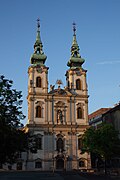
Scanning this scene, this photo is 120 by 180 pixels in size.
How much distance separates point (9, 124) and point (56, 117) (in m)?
46.1

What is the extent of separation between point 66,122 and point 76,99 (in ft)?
21.2

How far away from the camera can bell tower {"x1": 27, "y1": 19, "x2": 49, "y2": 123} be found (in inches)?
2680

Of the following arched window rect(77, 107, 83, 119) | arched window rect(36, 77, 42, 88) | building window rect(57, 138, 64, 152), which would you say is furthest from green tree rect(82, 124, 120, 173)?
arched window rect(36, 77, 42, 88)

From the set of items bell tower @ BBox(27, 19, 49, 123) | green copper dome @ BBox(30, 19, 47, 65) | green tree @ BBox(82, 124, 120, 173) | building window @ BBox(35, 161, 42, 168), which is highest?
green copper dome @ BBox(30, 19, 47, 65)

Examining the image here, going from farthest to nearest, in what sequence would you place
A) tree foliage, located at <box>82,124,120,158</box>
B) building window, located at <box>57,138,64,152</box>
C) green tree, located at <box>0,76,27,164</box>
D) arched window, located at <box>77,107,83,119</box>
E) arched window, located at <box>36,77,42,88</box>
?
arched window, located at <box>36,77,42,88</box>
arched window, located at <box>77,107,83,119</box>
building window, located at <box>57,138,64,152</box>
tree foliage, located at <box>82,124,120,158</box>
green tree, located at <box>0,76,27,164</box>

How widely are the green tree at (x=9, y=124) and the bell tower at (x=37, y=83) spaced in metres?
42.3

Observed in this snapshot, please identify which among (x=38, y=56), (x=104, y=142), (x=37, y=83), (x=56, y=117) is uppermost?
(x=38, y=56)

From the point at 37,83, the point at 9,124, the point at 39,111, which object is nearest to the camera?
the point at 9,124

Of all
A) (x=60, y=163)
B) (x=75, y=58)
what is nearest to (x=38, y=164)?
(x=60, y=163)

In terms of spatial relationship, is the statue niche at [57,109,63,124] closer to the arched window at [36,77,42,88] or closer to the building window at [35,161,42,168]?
the arched window at [36,77,42,88]

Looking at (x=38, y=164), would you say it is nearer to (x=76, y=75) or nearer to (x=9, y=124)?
(x=76, y=75)

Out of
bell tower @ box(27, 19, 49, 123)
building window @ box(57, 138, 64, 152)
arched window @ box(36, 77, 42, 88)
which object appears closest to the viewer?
building window @ box(57, 138, 64, 152)

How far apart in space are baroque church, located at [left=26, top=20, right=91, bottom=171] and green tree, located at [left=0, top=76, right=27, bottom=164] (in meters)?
41.3

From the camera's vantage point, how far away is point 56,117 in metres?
69.3
